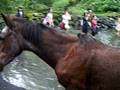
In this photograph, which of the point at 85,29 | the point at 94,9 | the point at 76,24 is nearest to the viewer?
the point at 85,29

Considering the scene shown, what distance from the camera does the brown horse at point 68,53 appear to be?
199 inches

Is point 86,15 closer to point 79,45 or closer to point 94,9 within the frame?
point 94,9

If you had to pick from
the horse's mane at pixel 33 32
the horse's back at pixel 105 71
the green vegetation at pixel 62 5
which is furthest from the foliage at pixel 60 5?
the horse's back at pixel 105 71

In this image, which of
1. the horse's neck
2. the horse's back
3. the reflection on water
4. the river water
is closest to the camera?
the horse's back

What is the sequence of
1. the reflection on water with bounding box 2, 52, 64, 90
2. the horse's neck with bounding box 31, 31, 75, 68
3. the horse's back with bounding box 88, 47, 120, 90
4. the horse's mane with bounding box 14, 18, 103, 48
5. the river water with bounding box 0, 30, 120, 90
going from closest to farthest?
the horse's back with bounding box 88, 47, 120, 90, the horse's mane with bounding box 14, 18, 103, 48, the horse's neck with bounding box 31, 31, 75, 68, the river water with bounding box 0, 30, 120, 90, the reflection on water with bounding box 2, 52, 64, 90

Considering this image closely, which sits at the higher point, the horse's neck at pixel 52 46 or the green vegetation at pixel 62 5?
the horse's neck at pixel 52 46

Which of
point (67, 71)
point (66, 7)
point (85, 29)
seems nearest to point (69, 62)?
point (67, 71)

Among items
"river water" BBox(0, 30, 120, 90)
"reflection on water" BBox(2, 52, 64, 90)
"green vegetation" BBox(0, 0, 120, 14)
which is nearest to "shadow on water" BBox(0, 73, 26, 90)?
"river water" BBox(0, 30, 120, 90)

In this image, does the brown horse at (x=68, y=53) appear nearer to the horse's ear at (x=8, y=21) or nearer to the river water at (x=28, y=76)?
the horse's ear at (x=8, y=21)

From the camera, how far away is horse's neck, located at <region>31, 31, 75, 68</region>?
17.5 feet

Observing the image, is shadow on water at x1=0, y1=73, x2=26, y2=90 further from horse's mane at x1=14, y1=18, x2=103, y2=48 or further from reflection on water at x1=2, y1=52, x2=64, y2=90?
horse's mane at x1=14, y1=18, x2=103, y2=48

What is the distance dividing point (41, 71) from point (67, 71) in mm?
6491

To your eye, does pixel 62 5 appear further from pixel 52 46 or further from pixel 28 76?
pixel 52 46

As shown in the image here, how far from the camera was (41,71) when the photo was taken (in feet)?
37.9
